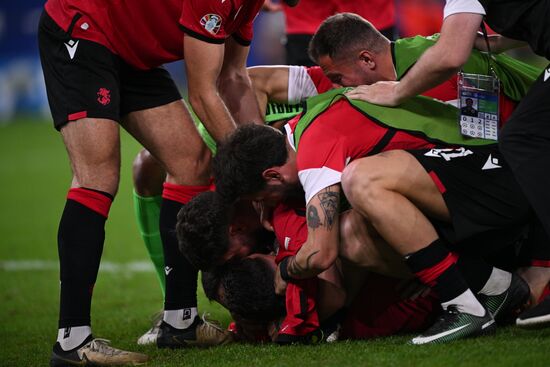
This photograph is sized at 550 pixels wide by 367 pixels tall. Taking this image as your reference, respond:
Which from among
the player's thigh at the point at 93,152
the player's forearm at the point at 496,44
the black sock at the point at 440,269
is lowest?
the black sock at the point at 440,269

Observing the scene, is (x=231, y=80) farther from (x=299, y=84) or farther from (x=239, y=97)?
(x=299, y=84)

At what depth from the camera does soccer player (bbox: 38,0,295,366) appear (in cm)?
423

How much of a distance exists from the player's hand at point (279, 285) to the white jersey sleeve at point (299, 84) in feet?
4.66

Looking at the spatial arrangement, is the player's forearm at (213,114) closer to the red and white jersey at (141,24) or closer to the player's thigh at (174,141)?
the player's thigh at (174,141)

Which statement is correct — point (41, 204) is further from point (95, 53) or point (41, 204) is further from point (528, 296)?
point (528, 296)

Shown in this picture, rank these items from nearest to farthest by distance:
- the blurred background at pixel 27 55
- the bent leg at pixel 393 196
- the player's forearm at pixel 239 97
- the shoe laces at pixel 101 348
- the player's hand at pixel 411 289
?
the bent leg at pixel 393 196 → the shoe laces at pixel 101 348 → the player's hand at pixel 411 289 → the player's forearm at pixel 239 97 → the blurred background at pixel 27 55

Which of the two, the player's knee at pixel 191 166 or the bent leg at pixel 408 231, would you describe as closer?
the bent leg at pixel 408 231

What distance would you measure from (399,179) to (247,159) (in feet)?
2.38

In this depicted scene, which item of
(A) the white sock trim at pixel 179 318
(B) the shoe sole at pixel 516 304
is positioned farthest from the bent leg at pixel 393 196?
(A) the white sock trim at pixel 179 318

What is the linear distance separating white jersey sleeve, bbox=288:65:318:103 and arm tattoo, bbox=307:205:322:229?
5.08 feet

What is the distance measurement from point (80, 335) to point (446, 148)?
6.20 ft

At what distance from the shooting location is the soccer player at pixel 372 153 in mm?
4039

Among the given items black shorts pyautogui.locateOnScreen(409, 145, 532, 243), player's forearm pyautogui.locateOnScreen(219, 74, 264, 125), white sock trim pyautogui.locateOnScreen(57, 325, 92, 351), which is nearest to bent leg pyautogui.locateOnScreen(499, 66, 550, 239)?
black shorts pyautogui.locateOnScreen(409, 145, 532, 243)

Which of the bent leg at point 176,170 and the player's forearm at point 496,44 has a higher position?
the player's forearm at point 496,44
